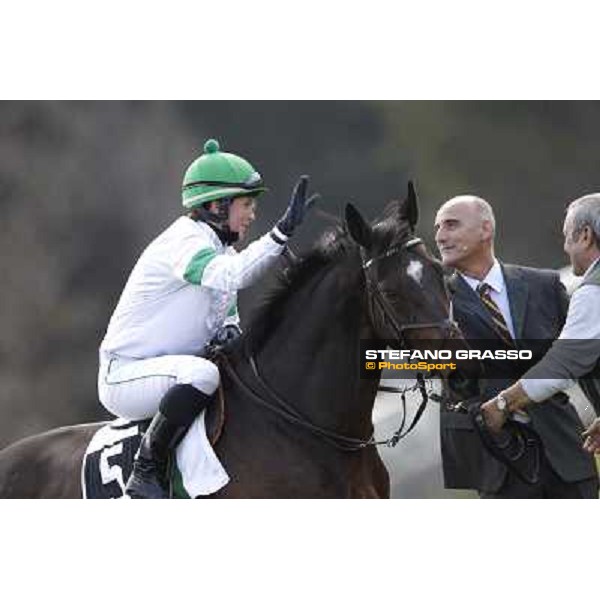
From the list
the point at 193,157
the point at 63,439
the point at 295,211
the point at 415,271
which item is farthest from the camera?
the point at 193,157

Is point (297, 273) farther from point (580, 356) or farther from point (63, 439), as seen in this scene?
point (63, 439)

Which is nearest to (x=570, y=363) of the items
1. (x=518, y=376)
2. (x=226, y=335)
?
(x=518, y=376)

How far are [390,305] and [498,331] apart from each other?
0.63 m

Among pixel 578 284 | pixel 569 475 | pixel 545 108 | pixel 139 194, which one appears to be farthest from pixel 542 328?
pixel 139 194

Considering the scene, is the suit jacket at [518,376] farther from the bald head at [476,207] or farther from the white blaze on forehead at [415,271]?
the white blaze on forehead at [415,271]

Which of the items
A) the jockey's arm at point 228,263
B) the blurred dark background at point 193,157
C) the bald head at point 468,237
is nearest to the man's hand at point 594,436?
the bald head at point 468,237

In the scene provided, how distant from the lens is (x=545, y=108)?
582 centimetres

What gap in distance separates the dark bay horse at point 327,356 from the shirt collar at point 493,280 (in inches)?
18.8

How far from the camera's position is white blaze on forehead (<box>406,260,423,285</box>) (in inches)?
195

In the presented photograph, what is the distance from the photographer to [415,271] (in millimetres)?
4969

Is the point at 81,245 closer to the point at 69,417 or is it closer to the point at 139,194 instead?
the point at 139,194

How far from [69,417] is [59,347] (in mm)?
912

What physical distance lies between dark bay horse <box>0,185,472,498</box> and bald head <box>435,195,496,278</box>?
1.32ft

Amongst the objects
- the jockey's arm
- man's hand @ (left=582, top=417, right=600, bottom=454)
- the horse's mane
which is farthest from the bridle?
man's hand @ (left=582, top=417, right=600, bottom=454)
